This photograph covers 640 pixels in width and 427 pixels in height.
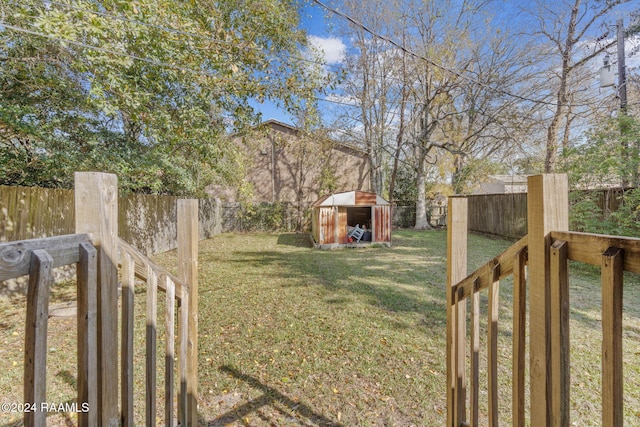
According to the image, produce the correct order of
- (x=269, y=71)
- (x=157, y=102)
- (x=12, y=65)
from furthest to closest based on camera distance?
(x=269, y=71) → (x=157, y=102) → (x=12, y=65)

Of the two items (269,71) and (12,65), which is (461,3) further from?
(12,65)

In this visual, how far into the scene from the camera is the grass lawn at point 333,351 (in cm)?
224

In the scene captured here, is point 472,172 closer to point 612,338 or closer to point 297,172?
point 297,172

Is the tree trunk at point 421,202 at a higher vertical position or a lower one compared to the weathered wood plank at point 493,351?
higher

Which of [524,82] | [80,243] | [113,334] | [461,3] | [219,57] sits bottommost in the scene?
[113,334]

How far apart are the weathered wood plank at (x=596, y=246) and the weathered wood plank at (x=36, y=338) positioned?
147 centimetres

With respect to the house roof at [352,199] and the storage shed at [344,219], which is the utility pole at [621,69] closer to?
the storage shed at [344,219]

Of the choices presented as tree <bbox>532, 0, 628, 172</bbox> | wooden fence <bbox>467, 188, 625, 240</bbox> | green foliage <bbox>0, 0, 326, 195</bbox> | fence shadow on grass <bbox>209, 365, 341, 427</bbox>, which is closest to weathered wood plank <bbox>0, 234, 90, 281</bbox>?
fence shadow on grass <bbox>209, 365, 341, 427</bbox>

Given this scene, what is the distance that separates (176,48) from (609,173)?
331 inches

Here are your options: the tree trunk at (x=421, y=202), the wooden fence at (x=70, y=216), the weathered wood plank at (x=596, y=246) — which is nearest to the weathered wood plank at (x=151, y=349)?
the weathered wood plank at (x=596, y=246)

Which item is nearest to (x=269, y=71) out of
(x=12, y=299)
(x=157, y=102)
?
(x=157, y=102)

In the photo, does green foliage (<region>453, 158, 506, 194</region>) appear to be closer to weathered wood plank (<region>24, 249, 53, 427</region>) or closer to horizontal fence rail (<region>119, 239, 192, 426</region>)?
horizontal fence rail (<region>119, 239, 192, 426</region>)

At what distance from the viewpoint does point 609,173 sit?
635 centimetres

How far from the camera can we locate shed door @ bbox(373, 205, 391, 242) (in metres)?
9.91
